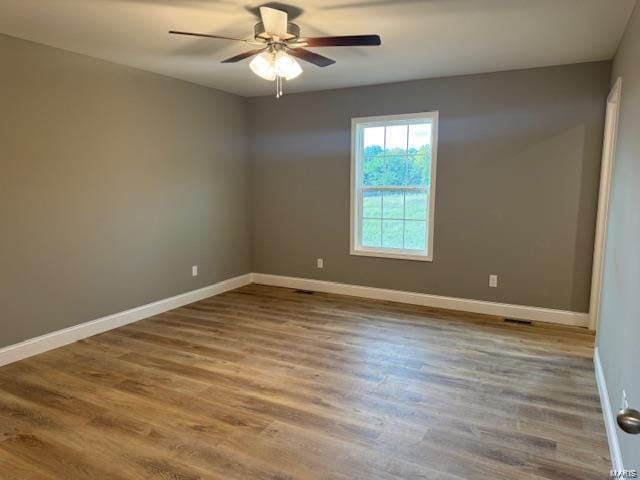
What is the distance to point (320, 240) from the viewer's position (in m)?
5.37

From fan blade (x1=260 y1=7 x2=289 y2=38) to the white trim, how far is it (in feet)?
9.64

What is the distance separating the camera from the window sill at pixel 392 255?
4746mm

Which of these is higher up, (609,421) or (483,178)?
(483,178)

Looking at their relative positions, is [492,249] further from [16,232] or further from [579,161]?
[16,232]

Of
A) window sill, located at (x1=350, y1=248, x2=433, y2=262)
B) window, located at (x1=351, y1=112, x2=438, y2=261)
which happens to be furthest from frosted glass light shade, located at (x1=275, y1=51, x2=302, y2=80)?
window sill, located at (x1=350, y1=248, x2=433, y2=262)

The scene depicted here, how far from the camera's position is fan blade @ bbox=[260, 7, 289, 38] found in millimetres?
2511

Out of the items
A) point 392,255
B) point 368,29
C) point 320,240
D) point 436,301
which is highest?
point 368,29

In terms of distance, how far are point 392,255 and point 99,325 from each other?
313 cm

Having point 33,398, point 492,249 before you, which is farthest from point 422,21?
point 33,398

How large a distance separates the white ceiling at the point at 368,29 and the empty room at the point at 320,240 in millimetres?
25

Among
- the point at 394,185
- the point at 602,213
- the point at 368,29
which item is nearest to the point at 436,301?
the point at 394,185

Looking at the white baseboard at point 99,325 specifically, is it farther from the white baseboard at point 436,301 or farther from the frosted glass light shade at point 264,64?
the frosted glass light shade at point 264,64

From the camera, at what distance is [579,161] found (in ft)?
13.0

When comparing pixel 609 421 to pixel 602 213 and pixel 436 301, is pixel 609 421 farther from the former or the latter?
pixel 436 301
